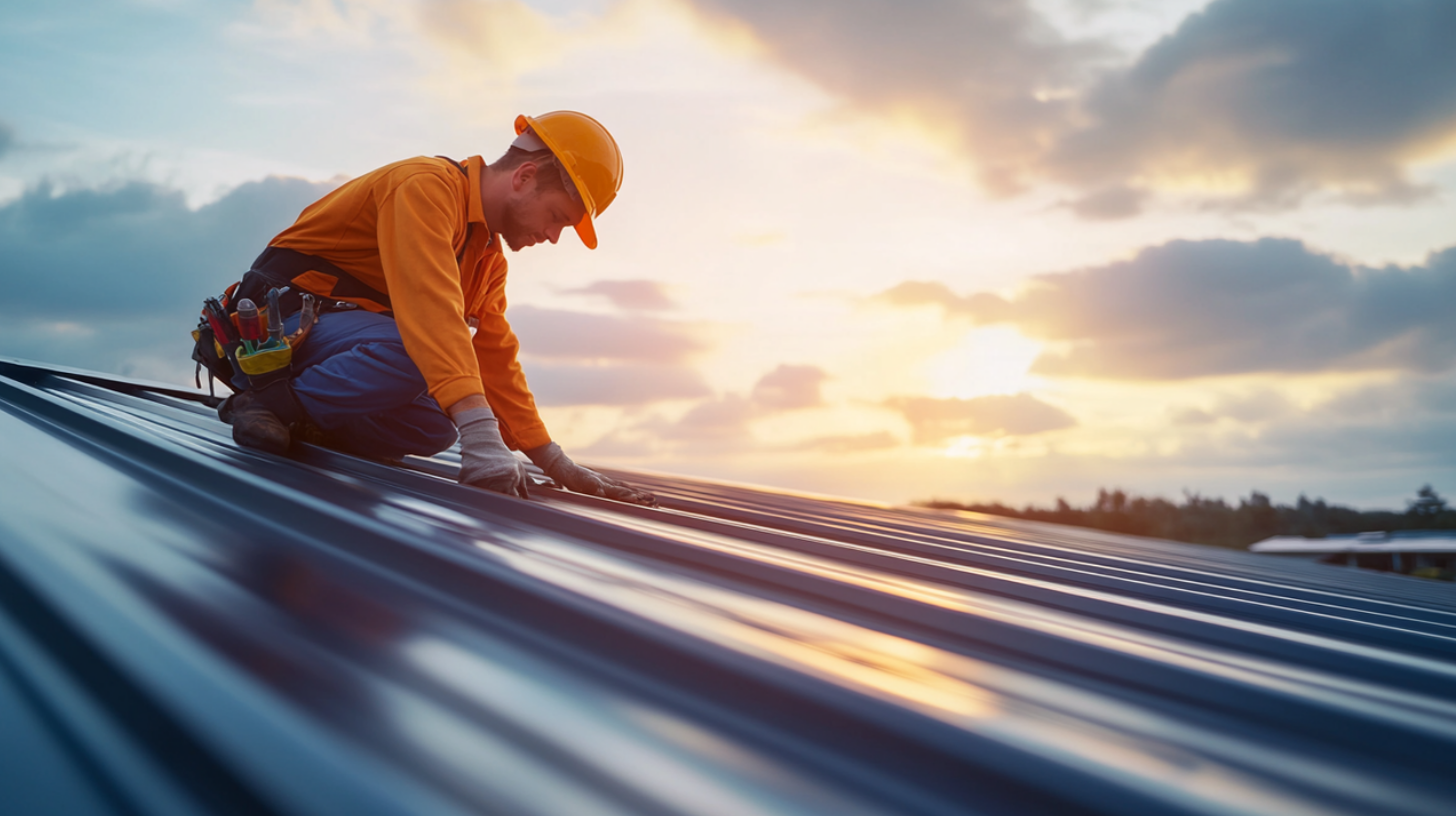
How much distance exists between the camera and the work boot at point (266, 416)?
2.34m

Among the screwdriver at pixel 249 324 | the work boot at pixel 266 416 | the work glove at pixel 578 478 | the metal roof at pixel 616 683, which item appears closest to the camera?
the metal roof at pixel 616 683

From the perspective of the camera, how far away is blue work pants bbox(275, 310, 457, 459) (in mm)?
2342

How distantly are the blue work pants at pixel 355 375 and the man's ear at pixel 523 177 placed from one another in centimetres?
58

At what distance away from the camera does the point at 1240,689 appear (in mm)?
925

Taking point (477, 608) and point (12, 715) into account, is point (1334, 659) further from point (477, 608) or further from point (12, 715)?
point (12, 715)

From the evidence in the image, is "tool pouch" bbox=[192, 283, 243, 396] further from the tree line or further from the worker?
the tree line

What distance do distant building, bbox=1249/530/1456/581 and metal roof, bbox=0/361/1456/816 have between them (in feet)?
26.6

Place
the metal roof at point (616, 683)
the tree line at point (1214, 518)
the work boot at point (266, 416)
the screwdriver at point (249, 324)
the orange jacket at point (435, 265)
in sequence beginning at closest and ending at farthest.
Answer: the metal roof at point (616, 683), the orange jacket at point (435, 265), the screwdriver at point (249, 324), the work boot at point (266, 416), the tree line at point (1214, 518)

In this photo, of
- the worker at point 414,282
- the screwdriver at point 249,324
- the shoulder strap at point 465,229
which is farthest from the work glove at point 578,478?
the screwdriver at point 249,324

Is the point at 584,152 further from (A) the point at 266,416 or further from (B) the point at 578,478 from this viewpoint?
(A) the point at 266,416

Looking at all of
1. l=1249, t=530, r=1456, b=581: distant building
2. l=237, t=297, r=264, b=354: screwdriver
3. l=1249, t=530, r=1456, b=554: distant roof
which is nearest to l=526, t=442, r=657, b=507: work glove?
l=237, t=297, r=264, b=354: screwdriver

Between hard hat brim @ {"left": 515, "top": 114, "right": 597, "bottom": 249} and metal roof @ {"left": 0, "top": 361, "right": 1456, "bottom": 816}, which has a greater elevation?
hard hat brim @ {"left": 515, "top": 114, "right": 597, "bottom": 249}

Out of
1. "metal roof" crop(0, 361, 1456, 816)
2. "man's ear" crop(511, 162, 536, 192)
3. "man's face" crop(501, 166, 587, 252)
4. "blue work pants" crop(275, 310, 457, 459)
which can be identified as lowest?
"metal roof" crop(0, 361, 1456, 816)

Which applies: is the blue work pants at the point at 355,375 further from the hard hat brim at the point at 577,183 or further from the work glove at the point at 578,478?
the hard hat brim at the point at 577,183
